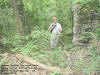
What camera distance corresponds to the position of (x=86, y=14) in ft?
24.3

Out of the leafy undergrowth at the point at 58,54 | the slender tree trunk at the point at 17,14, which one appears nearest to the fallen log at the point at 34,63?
the leafy undergrowth at the point at 58,54

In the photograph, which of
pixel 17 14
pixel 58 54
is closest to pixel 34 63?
pixel 58 54

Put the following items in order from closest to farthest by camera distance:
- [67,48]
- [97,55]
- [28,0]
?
[97,55], [67,48], [28,0]

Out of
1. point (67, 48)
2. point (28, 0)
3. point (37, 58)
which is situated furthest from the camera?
point (28, 0)

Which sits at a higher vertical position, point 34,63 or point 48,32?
point 48,32

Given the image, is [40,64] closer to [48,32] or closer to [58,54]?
[58,54]

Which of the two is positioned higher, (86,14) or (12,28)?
(86,14)

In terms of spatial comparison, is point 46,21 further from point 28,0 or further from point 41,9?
point 28,0

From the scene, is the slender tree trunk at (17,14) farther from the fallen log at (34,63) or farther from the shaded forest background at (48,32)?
the fallen log at (34,63)

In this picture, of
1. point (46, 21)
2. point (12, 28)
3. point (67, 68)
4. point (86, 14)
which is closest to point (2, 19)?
point (12, 28)

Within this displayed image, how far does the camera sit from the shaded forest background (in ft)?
17.6

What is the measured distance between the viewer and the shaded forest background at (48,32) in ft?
17.6

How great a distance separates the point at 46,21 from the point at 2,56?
4476 mm

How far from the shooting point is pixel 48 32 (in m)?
6.60
